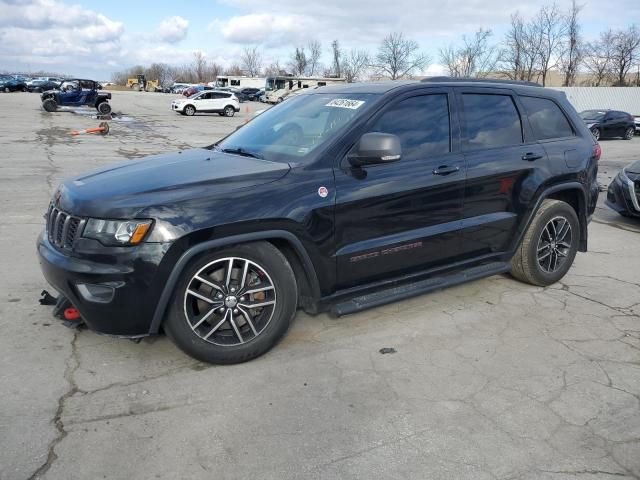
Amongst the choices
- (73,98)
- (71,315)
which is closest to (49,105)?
(73,98)

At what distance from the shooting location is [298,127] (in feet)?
13.5

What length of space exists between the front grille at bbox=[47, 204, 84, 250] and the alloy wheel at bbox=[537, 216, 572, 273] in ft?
12.5

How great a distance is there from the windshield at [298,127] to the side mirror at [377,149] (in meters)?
0.29

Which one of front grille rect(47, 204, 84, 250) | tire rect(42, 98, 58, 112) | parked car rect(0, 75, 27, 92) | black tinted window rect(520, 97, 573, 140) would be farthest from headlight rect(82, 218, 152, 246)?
parked car rect(0, 75, 27, 92)

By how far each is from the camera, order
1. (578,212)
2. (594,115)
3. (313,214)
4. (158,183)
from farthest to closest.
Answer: (594,115)
(578,212)
(313,214)
(158,183)

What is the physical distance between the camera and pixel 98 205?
10.2ft

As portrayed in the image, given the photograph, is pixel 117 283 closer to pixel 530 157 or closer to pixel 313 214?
pixel 313 214

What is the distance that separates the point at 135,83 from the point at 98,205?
349 ft

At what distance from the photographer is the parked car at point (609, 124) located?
2439 cm

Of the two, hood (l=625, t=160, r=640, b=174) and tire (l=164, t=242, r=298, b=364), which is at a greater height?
hood (l=625, t=160, r=640, b=174)

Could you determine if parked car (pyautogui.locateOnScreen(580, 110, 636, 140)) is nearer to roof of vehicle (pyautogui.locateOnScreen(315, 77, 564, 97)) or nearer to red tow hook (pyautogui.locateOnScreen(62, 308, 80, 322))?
roof of vehicle (pyautogui.locateOnScreen(315, 77, 564, 97))

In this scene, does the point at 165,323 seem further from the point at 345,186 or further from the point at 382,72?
the point at 382,72

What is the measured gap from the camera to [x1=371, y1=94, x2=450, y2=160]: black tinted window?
12.9 feet

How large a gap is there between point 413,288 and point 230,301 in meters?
1.42
